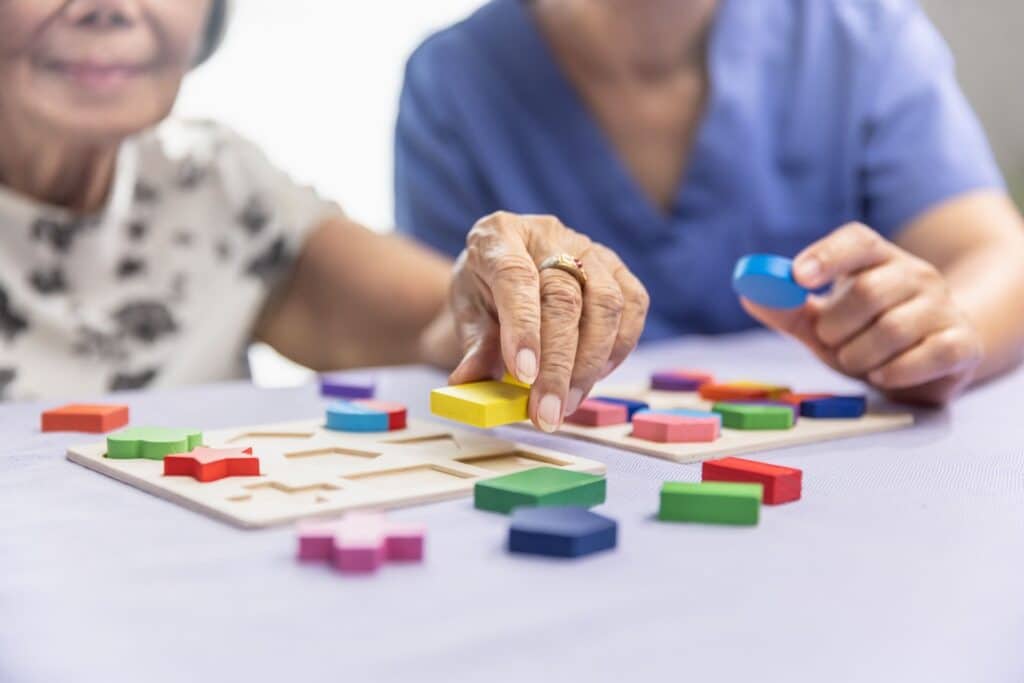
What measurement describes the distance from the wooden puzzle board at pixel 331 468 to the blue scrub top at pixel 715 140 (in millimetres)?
738

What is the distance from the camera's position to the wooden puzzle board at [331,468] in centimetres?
61

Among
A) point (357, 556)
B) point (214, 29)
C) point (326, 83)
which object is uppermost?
point (326, 83)

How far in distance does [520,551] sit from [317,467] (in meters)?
0.20

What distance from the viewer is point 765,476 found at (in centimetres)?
64

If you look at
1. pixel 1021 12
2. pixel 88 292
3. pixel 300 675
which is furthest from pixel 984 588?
pixel 1021 12

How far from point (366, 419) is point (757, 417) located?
0.29 m

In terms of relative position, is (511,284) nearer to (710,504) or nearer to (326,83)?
(710,504)

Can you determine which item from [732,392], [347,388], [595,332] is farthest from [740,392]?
[347,388]

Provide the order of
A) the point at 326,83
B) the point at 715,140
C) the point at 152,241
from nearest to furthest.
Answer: the point at 152,241 < the point at 715,140 < the point at 326,83

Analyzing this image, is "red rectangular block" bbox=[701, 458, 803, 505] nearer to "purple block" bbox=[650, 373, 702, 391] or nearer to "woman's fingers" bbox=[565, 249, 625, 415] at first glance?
"woman's fingers" bbox=[565, 249, 625, 415]

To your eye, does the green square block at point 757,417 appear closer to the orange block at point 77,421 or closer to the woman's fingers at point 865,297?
the woman's fingers at point 865,297

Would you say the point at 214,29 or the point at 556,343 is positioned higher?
the point at 214,29

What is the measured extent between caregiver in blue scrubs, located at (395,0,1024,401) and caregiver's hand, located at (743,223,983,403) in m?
0.49

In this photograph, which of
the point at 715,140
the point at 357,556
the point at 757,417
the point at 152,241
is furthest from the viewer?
the point at 715,140
